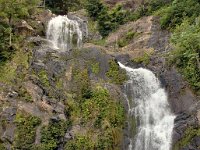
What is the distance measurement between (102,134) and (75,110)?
3.19 meters

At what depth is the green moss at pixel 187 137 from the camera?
28117mm

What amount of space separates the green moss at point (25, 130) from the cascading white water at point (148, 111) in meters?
7.31

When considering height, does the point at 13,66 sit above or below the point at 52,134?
above

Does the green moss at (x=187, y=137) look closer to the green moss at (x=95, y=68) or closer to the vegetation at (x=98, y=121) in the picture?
the vegetation at (x=98, y=121)

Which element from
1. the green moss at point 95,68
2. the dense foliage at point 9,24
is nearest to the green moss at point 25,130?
the dense foliage at point 9,24

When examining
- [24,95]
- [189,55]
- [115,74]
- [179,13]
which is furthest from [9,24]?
[179,13]

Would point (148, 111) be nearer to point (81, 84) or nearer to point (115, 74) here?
point (115, 74)

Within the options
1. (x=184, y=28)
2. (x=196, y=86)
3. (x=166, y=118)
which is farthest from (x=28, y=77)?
(x=184, y=28)

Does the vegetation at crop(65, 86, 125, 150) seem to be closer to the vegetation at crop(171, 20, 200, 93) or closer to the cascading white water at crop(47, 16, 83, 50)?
the vegetation at crop(171, 20, 200, 93)

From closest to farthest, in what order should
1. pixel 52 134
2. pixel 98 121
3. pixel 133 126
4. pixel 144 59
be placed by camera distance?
1. pixel 52 134
2. pixel 98 121
3. pixel 133 126
4. pixel 144 59

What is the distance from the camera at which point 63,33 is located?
42781 millimetres

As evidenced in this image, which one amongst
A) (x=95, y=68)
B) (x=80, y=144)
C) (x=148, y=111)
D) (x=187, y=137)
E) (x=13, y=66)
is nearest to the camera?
(x=80, y=144)

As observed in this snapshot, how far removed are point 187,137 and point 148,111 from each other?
4273 mm

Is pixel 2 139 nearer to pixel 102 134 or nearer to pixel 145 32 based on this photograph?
pixel 102 134
